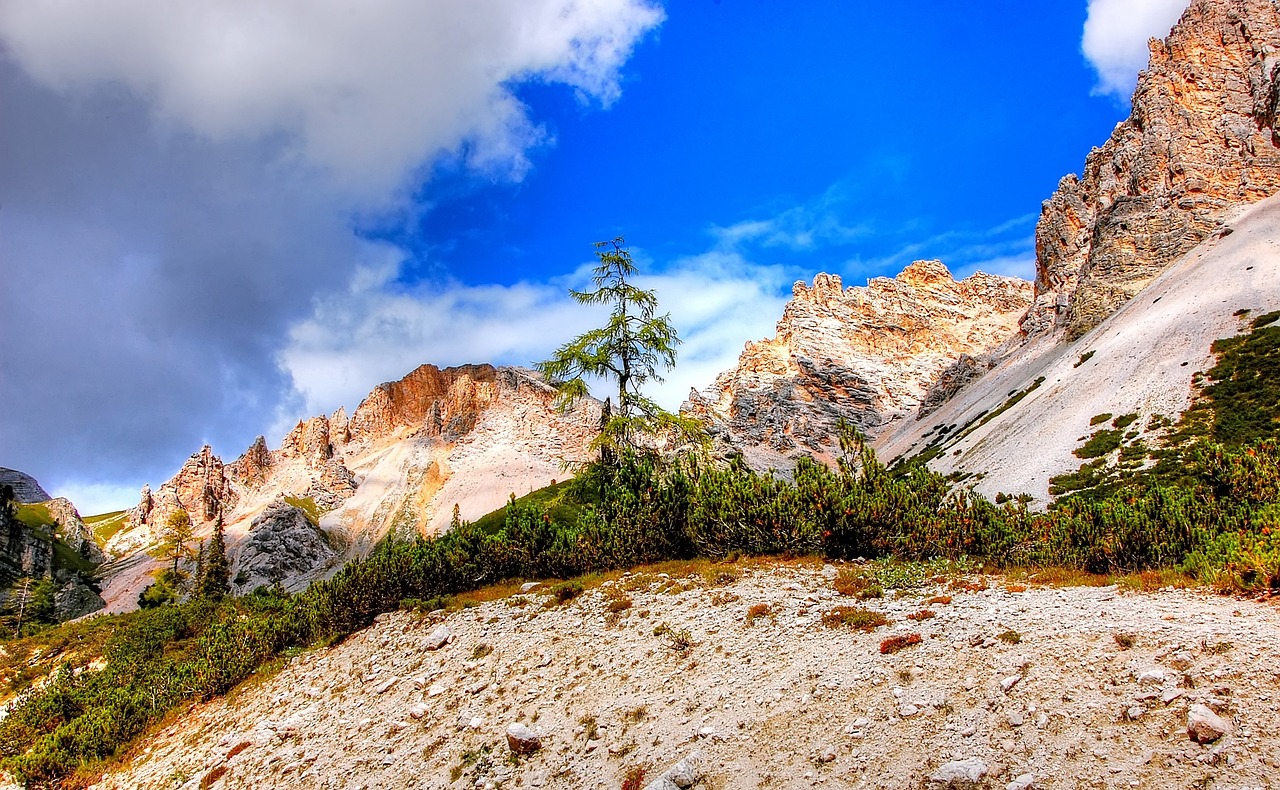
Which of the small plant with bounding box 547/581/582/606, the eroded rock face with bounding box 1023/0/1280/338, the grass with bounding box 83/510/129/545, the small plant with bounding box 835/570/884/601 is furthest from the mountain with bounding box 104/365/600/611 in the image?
the small plant with bounding box 835/570/884/601

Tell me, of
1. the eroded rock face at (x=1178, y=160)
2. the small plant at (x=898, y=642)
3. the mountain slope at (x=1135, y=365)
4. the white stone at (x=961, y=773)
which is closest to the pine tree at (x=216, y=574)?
the small plant at (x=898, y=642)

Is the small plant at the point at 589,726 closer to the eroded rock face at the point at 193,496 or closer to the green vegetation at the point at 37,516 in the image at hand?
the green vegetation at the point at 37,516

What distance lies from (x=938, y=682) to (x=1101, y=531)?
763cm

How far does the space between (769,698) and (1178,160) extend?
376 feet

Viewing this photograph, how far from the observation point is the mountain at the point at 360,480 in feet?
437

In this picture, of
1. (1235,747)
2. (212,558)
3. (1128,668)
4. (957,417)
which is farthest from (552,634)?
(957,417)

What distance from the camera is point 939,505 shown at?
16328 mm

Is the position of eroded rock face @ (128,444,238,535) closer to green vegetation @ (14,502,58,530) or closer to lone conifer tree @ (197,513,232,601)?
green vegetation @ (14,502,58,530)

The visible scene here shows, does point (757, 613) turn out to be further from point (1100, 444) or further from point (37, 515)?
point (37, 515)

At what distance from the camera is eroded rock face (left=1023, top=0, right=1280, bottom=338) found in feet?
273

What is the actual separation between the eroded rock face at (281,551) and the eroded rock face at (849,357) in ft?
288

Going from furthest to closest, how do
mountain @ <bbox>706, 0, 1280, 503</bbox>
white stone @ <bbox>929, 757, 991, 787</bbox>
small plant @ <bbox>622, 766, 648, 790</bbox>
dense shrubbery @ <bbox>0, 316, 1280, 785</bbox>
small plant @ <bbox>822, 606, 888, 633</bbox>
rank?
mountain @ <bbox>706, 0, 1280, 503</bbox>
dense shrubbery @ <bbox>0, 316, 1280, 785</bbox>
small plant @ <bbox>822, 606, 888, 633</bbox>
small plant @ <bbox>622, 766, 648, 790</bbox>
white stone @ <bbox>929, 757, 991, 787</bbox>

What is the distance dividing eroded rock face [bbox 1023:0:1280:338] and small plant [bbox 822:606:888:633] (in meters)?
89.3

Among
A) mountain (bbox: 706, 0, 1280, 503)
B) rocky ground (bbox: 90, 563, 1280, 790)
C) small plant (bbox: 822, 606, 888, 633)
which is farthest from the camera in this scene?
mountain (bbox: 706, 0, 1280, 503)
